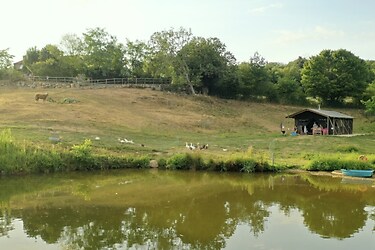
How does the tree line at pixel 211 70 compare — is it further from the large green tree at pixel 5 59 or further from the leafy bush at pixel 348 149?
the leafy bush at pixel 348 149

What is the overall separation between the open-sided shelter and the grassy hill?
10.3ft

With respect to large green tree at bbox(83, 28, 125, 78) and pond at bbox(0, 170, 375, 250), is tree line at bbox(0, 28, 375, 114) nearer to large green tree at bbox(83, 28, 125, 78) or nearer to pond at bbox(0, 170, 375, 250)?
large green tree at bbox(83, 28, 125, 78)

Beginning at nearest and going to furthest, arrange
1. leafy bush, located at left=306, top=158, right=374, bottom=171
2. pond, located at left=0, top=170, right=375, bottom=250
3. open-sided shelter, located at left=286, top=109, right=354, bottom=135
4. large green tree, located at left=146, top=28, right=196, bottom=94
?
1. pond, located at left=0, top=170, right=375, bottom=250
2. leafy bush, located at left=306, top=158, right=374, bottom=171
3. open-sided shelter, located at left=286, top=109, right=354, bottom=135
4. large green tree, located at left=146, top=28, right=196, bottom=94

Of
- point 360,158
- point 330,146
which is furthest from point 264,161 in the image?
point 330,146

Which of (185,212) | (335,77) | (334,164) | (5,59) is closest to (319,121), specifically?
(334,164)

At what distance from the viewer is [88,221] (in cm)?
1457

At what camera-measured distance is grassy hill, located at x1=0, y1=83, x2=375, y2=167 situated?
32375 millimetres

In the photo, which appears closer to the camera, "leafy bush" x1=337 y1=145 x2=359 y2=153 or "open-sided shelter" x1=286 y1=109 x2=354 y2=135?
"leafy bush" x1=337 y1=145 x2=359 y2=153

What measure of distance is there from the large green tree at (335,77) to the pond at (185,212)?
4308 centimetres

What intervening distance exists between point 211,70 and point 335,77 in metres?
19.4

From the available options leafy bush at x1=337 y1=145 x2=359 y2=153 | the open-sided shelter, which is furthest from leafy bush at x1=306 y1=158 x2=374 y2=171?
the open-sided shelter

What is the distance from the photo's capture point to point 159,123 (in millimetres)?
45875

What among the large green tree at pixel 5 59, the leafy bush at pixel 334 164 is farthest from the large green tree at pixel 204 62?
the leafy bush at pixel 334 164

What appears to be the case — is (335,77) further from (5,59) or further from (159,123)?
(5,59)
